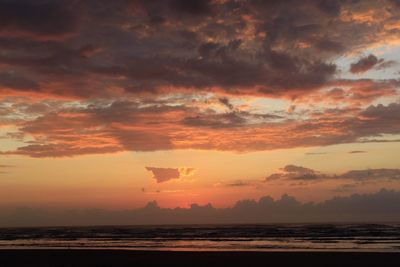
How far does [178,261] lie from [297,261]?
8.06m

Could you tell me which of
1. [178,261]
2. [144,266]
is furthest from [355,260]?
[144,266]

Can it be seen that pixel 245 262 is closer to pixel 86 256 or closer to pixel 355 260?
pixel 355 260

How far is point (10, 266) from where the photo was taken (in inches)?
1071

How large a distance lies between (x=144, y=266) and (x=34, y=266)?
6700mm

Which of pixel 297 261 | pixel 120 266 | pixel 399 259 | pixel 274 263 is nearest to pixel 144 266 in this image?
pixel 120 266

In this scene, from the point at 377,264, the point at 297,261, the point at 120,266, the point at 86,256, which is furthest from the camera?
the point at 86,256

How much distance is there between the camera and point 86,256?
119ft

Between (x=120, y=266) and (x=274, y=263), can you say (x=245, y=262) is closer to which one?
(x=274, y=263)

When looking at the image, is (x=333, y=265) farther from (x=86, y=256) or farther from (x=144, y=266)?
(x=86, y=256)

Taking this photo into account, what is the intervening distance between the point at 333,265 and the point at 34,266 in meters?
18.1

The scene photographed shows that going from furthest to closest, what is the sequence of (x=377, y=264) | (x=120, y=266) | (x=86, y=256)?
(x=86, y=256) → (x=377, y=264) → (x=120, y=266)

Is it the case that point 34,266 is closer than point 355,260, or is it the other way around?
point 34,266

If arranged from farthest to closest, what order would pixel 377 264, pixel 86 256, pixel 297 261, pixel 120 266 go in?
pixel 86 256, pixel 297 261, pixel 377 264, pixel 120 266

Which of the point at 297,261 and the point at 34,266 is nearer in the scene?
the point at 34,266
